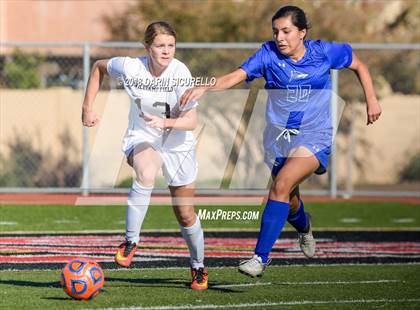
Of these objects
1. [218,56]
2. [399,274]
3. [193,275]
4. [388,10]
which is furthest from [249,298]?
[388,10]

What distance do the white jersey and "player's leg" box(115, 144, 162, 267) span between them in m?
0.14

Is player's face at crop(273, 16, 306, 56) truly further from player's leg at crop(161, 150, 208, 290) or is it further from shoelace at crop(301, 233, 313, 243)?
shoelace at crop(301, 233, 313, 243)

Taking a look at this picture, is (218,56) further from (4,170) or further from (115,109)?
(4,170)

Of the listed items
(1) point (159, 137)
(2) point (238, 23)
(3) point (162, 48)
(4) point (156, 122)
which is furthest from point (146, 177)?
(2) point (238, 23)

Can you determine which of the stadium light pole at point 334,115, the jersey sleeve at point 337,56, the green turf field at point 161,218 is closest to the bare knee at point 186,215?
the jersey sleeve at point 337,56

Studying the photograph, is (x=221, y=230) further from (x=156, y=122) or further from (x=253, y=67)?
(x=156, y=122)

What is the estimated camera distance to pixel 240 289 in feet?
27.6

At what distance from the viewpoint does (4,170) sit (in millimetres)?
18844

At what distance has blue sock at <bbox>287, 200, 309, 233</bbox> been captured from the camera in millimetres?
9320

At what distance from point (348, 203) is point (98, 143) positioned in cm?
469

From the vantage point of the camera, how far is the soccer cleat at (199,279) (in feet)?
27.5

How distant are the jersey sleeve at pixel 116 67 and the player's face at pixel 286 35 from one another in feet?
4.06

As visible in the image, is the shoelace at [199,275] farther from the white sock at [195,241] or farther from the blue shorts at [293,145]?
the blue shorts at [293,145]

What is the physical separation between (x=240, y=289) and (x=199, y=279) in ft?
1.08
